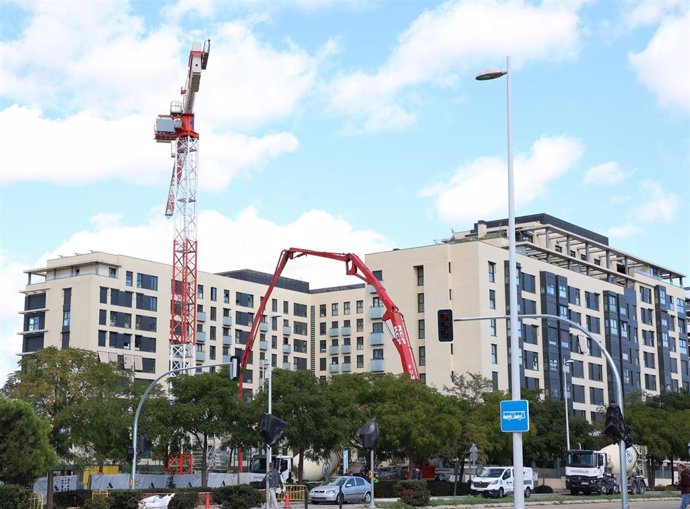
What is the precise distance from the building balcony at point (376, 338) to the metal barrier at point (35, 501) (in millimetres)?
63045

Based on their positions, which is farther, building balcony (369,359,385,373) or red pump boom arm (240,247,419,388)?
building balcony (369,359,385,373)

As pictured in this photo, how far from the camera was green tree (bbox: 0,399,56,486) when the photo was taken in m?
35.1

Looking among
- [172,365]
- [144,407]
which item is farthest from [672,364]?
[144,407]

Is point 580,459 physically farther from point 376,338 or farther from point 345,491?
point 376,338

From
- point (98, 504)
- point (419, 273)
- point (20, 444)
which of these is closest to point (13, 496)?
point (20, 444)

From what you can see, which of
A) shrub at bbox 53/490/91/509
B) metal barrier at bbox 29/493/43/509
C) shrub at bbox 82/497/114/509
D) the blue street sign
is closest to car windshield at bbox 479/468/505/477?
shrub at bbox 53/490/91/509

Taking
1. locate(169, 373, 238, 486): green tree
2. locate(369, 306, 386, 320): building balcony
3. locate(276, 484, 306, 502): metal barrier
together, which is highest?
locate(369, 306, 386, 320): building balcony

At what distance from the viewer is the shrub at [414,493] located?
43.5 m

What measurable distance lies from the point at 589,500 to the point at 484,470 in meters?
8.95

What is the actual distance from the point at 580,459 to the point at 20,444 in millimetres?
38470

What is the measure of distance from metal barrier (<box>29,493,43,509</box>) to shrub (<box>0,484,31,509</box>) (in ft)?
5.83

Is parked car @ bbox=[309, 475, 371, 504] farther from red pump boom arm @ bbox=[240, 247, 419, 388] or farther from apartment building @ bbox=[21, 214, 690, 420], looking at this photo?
apartment building @ bbox=[21, 214, 690, 420]

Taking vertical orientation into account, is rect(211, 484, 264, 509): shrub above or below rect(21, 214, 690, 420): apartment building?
below

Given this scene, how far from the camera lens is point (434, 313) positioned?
93.9 metres
